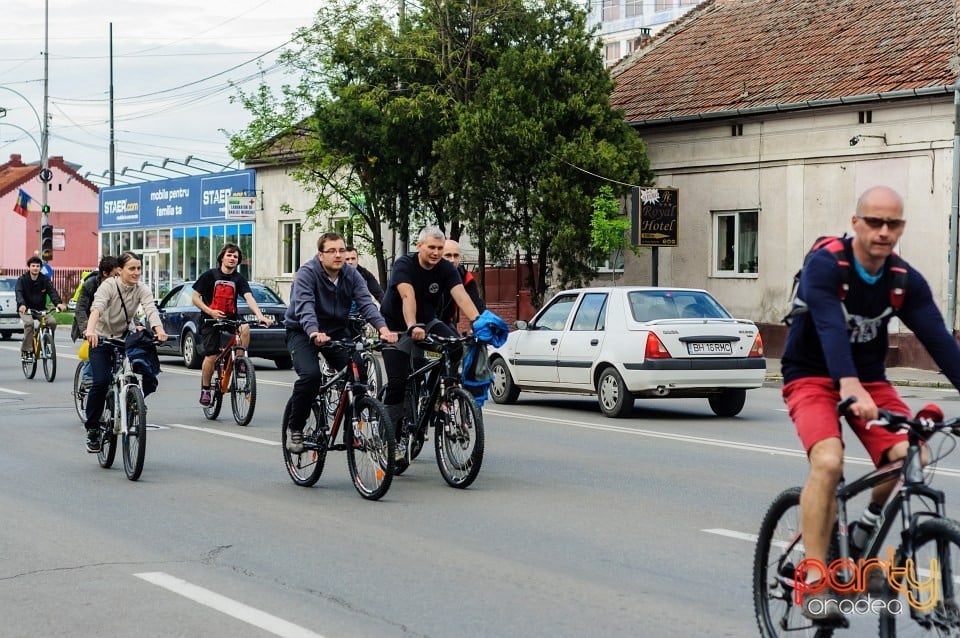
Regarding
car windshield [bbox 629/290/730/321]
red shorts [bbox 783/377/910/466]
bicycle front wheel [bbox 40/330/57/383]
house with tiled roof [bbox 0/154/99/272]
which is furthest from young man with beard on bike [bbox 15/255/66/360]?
house with tiled roof [bbox 0/154/99/272]

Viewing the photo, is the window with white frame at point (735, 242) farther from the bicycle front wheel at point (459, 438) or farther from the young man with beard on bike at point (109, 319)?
the bicycle front wheel at point (459, 438)

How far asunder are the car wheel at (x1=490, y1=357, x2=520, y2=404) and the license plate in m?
2.93

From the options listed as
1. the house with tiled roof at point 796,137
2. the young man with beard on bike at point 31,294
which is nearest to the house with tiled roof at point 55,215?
the house with tiled roof at point 796,137

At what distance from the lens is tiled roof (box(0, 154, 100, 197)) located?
3649 inches

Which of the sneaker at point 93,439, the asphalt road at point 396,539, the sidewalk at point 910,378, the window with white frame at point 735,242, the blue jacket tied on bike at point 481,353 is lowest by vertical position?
the sidewalk at point 910,378

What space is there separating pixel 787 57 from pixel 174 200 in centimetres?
2944

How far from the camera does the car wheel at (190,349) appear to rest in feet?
82.1

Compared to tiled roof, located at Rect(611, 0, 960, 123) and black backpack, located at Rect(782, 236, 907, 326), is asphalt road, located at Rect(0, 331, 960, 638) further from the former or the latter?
tiled roof, located at Rect(611, 0, 960, 123)

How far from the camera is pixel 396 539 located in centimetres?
809

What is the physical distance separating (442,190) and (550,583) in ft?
82.7

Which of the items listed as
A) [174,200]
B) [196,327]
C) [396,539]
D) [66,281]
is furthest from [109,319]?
[66,281]

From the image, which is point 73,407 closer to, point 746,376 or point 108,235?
point 746,376

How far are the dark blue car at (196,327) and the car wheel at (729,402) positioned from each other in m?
9.68

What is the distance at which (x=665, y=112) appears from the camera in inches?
1247
